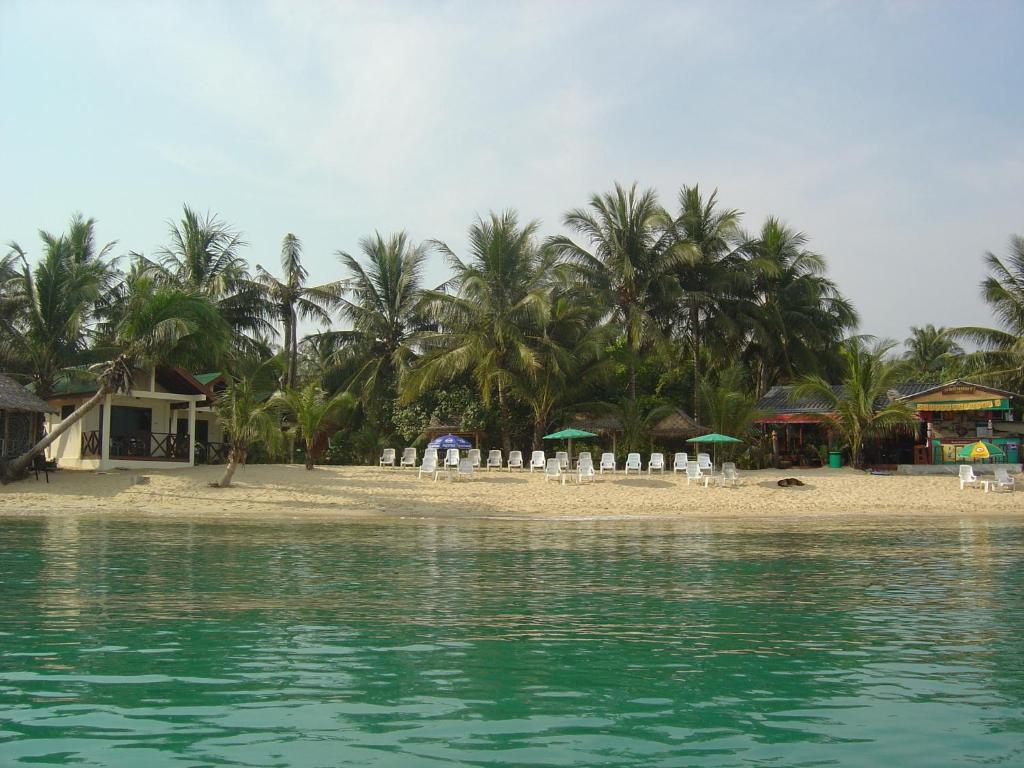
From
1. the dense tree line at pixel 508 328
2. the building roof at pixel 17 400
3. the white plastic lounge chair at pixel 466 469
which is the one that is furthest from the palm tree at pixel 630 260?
the building roof at pixel 17 400

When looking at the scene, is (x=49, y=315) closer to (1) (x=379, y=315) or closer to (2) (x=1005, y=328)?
(1) (x=379, y=315)

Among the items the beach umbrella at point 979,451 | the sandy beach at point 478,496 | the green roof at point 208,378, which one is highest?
the green roof at point 208,378

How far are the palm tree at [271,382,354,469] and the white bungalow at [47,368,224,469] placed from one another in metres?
2.59

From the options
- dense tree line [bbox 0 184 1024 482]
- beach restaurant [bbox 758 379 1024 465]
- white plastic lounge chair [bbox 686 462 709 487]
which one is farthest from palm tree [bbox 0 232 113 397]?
beach restaurant [bbox 758 379 1024 465]

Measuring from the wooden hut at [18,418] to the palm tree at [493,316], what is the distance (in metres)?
10.8

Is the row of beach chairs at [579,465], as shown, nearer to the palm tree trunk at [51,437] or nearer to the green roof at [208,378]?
the green roof at [208,378]

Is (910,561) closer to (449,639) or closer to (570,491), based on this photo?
(449,639)

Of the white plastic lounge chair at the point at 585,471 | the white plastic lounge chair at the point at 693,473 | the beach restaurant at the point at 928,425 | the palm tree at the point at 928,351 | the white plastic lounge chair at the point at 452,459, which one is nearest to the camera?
the white plastic lounge chair at the point at 693,473

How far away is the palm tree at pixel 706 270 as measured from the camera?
33438mm

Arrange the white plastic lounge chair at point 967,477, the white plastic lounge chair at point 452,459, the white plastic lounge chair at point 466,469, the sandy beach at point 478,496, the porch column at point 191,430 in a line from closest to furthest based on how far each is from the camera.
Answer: the sandy beach at point 478,496, the white plastic lounge chair at point 967,477, the white plastic lounge chair at point 466,469, the white plastic lounge chair at point 452,459, the porch column at point 191,430

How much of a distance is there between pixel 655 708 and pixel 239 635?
3509 mm

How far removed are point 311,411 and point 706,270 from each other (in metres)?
15.2

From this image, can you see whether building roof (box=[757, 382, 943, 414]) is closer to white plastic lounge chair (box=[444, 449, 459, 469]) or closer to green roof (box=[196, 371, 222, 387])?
white plastic lounge chair (box=[444, 449, 459, 469])

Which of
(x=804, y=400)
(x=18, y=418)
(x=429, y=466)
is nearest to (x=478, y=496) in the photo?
(x=429, y=466)
